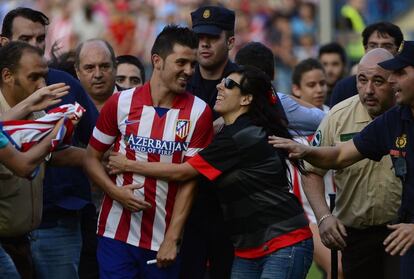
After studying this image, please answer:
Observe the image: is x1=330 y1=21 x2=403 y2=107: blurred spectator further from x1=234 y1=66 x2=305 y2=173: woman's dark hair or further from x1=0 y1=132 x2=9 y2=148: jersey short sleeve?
x1=0 y1=132 x2=9 y2=148: jersey short sleeve

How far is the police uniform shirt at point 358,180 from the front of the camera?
8570 millimetres

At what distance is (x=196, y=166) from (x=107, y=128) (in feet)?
2.28

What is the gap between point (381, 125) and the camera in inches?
308

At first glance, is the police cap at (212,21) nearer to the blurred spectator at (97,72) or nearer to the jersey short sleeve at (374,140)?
the blurred spectator at (97,72)

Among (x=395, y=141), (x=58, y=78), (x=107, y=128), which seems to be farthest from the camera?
(x=58, y=78)

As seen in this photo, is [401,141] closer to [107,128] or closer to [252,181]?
[252,181]

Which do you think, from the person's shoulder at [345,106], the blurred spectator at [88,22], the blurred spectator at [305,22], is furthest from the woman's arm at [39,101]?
the blurred spectator at [88,22]

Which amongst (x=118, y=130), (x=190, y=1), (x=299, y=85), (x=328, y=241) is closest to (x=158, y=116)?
(x=118, y=130)

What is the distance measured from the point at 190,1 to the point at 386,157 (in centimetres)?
1280

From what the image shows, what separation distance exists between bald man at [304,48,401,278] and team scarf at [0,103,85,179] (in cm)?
187

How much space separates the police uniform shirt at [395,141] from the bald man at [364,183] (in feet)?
2.17

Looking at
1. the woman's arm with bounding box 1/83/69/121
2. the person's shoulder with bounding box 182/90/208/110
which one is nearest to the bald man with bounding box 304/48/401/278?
the person's shoulder with bounding box 182/90/208/110

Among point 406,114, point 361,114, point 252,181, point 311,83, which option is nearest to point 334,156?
point 406,114

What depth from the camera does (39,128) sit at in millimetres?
7453
